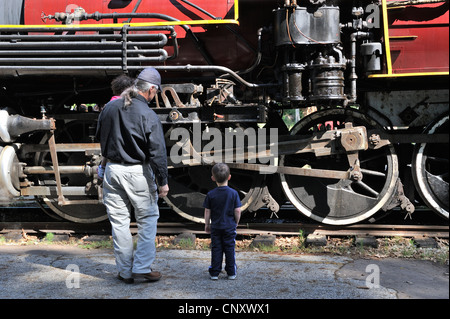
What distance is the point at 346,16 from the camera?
6.24 metres

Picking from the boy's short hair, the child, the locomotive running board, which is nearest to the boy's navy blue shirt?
the child

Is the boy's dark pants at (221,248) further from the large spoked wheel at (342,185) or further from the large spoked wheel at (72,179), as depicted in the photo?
the large spoked wheel at (72,179)

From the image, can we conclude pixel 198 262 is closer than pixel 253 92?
Yes

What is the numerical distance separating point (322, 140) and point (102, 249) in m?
2.90

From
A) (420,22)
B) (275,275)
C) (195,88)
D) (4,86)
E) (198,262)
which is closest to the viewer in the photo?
(275,275)

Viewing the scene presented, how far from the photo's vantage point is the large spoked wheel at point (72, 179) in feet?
23.2

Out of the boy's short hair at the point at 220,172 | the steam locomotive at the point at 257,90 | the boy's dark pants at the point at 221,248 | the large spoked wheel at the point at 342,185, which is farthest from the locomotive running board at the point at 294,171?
the boy's dark pants at the point at 221,248

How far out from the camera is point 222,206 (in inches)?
187

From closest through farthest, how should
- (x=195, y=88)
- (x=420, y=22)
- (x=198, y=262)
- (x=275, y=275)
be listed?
(x=275, y=275)
(x=198, y=262)
(x=420, y=22)
(x=195, y=88)

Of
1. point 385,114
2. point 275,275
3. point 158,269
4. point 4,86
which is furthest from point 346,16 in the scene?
point 4,86

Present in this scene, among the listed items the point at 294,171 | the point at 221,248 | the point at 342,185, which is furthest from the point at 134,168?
the point at 342,185

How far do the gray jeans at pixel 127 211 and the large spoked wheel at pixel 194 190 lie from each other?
6.45 ft

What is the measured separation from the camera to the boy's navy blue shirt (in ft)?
15.5

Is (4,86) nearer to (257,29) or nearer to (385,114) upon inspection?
(257,29)
